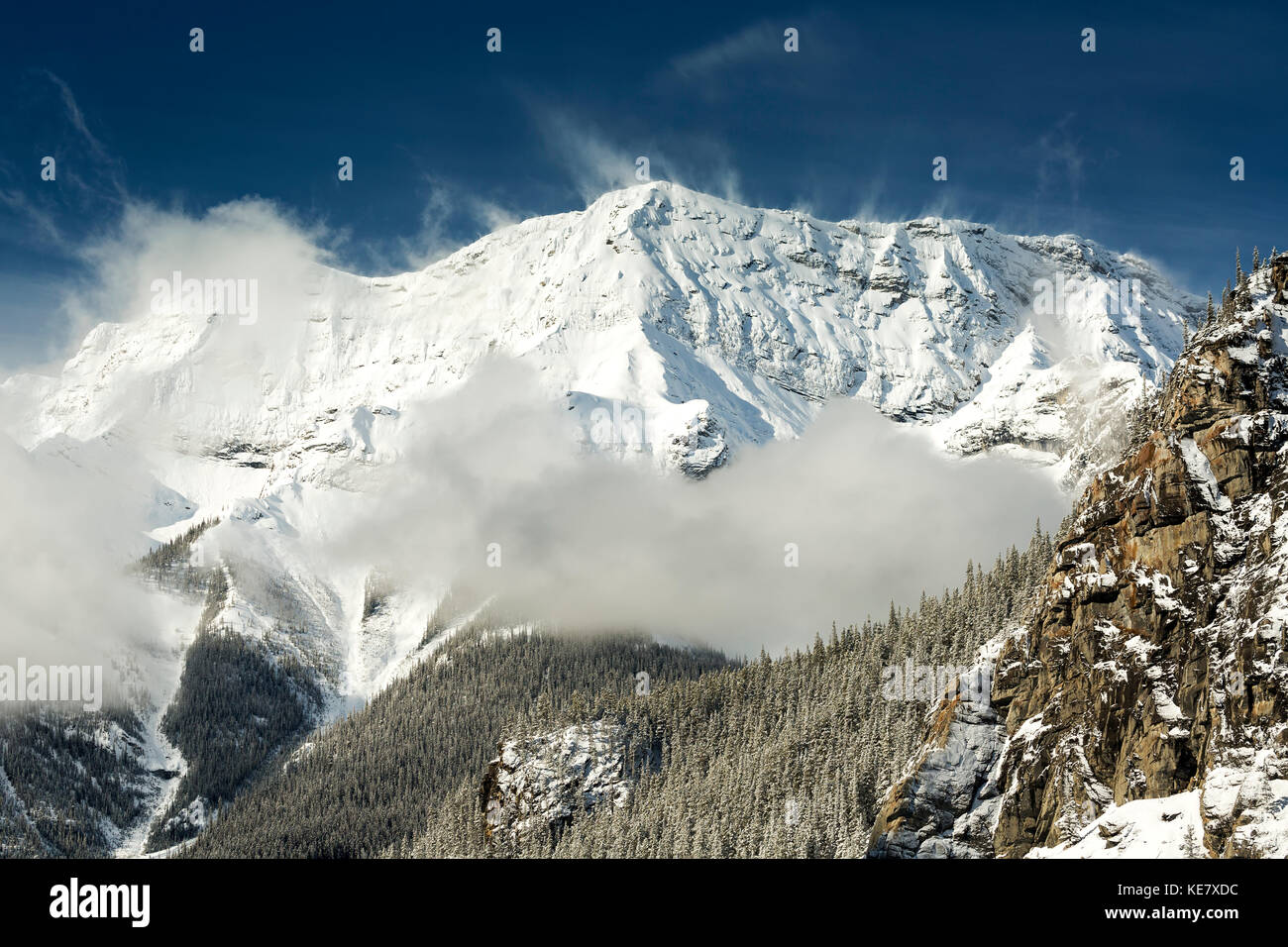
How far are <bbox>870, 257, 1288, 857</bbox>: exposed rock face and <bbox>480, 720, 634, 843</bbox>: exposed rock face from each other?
77.9 metres

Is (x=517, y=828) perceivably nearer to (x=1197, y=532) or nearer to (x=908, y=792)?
(x=908, y=792)

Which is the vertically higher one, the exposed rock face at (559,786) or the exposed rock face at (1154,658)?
the exposed rock face at (1154,658)

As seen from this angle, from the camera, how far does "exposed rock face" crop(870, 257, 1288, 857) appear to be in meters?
87.6

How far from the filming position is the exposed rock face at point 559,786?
18962cm

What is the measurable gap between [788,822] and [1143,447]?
59281 millimetres

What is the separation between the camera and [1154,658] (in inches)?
3912

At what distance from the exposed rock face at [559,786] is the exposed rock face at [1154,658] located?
77891mm

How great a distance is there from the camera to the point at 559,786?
192875mm

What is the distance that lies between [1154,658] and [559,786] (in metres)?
113

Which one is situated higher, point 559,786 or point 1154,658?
point 1154,658

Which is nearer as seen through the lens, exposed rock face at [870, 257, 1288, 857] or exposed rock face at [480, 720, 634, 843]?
exposed rock face at [870, 257, 1288, 857]

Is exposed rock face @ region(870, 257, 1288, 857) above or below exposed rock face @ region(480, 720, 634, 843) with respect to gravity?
above

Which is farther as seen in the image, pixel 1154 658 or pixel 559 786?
pixel 559 786

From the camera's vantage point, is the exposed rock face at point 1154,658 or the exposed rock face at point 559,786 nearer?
the exposed rock face at point 1154,658
